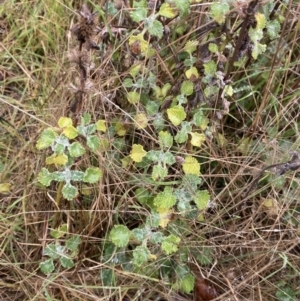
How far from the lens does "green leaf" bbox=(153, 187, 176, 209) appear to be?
A: 4.61 ft

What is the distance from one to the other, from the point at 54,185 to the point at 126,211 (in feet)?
0.71

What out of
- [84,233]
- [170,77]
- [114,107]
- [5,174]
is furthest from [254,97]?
[5,174]

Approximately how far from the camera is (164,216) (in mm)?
1434

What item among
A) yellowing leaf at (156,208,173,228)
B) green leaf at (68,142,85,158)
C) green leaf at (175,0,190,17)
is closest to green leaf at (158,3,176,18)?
green leaf at (175,0,190,17)

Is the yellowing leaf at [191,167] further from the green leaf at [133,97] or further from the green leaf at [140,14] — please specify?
the green leaf at [140,14]

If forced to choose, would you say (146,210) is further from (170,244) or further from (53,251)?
(53,251)

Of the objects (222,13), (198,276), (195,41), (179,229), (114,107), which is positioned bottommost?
(198,276)

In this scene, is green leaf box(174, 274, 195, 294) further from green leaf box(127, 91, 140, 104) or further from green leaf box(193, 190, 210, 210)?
green leaf box(127, 91, 140, 104)

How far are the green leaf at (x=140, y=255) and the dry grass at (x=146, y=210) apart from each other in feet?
0.27

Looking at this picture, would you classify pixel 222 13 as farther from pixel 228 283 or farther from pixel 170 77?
pixel 228 283

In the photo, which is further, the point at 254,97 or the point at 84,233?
the point at 254,97

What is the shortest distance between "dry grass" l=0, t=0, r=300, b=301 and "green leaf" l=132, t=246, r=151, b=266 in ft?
0.27

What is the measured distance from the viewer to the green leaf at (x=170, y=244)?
4.57ft

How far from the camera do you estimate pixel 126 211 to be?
4.94 feet
